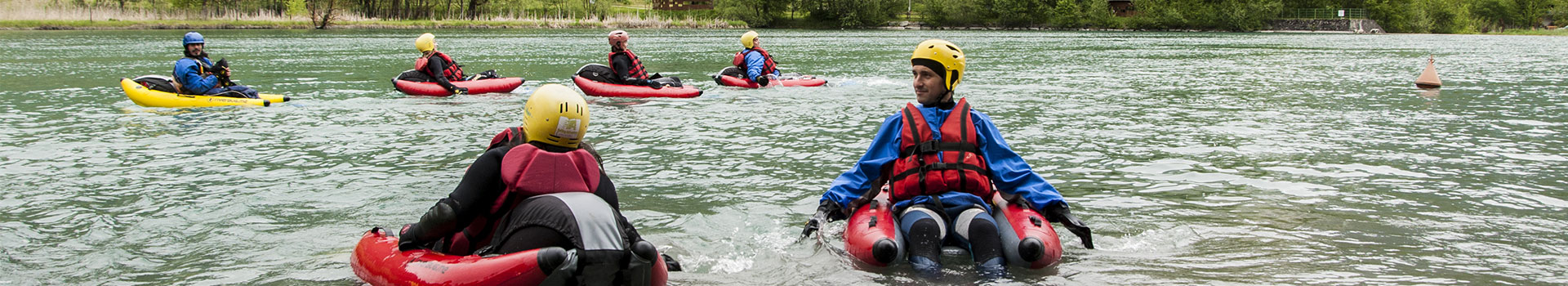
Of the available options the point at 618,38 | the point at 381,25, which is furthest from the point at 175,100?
the point at 381,25

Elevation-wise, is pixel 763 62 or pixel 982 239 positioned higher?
pixel 763 62

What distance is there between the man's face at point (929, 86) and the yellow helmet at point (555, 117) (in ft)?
6.66

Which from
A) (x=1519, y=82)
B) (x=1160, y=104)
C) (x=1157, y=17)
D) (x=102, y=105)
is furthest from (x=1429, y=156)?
(x=1157, y=17)

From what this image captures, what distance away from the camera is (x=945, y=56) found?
5707 mm

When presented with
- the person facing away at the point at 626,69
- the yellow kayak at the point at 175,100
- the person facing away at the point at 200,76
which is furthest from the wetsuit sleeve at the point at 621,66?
the person facing away at the point at 200,76

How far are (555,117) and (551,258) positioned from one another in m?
0.67

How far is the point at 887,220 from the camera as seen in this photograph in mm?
5742

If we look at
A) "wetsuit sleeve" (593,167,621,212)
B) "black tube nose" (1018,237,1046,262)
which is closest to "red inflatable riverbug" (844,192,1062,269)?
"black tube nose" (1018,237,1046,262)

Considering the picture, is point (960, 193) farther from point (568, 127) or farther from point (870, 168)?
point (568, 127)

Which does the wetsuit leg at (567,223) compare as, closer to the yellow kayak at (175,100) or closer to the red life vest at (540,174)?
the red life vest at (540,174)

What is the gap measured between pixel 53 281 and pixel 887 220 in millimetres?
4932

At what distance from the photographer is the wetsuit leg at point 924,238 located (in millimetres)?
5551

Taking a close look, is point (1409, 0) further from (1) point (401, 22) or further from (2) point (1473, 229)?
(2) point (1473, 229)

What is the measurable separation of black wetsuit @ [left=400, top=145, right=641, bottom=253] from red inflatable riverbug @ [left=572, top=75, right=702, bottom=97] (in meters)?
13.7
